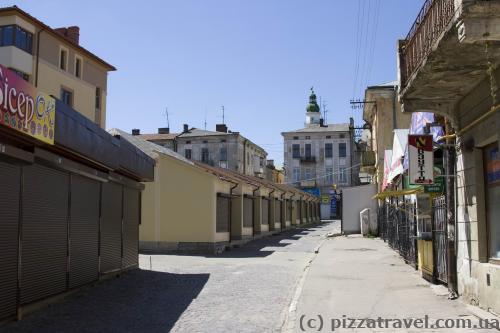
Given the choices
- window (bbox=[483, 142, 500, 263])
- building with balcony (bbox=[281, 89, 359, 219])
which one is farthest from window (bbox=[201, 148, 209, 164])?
window (bbox=[483, 142, 500, 263])

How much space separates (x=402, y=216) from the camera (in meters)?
18.3

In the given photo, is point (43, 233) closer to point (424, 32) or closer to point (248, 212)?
point (424, 32)

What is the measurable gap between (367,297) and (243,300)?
2.36 meters

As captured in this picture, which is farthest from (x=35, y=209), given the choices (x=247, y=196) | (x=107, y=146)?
(x=247, y=196)

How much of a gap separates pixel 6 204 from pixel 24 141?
998 mm

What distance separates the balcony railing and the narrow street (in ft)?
13.2

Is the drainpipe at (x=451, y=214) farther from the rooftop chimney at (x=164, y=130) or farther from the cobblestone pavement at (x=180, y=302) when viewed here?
the rooftop chimney at (x=164, y=130)

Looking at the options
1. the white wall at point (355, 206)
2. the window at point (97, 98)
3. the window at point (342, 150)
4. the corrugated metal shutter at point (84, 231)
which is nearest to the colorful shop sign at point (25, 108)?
the corrugated metal shutter at point (84, 231)

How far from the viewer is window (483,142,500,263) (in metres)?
8.62

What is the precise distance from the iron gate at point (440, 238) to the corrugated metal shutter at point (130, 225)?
24.6 ft

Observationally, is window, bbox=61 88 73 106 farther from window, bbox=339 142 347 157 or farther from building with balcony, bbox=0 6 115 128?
window, bbox=339 142 347 157

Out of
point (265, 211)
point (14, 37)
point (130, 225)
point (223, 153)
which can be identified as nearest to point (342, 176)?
point (223, 153)

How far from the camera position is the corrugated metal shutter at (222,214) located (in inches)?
904

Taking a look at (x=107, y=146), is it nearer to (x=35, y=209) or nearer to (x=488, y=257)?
(x=35, y=209)
